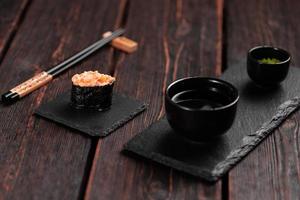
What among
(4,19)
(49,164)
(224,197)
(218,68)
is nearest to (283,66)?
(218,68)

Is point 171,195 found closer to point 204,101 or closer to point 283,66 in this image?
point 204,101

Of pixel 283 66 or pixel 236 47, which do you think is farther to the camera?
pixel 236 47

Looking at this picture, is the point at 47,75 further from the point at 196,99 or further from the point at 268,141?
the point at 268,141

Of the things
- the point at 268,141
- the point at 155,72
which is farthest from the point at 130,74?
the point at 268,141

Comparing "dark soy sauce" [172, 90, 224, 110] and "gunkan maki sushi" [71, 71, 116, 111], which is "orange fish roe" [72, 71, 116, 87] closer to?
"gunkan maki sushi" [71, 71, 116, 111]

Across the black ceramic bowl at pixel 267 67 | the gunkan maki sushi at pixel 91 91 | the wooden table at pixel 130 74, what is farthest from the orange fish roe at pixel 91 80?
the black ceramic bowl at pixel 267 67

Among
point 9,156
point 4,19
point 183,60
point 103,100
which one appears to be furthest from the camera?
point 4,19

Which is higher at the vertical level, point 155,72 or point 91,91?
point 91,91
